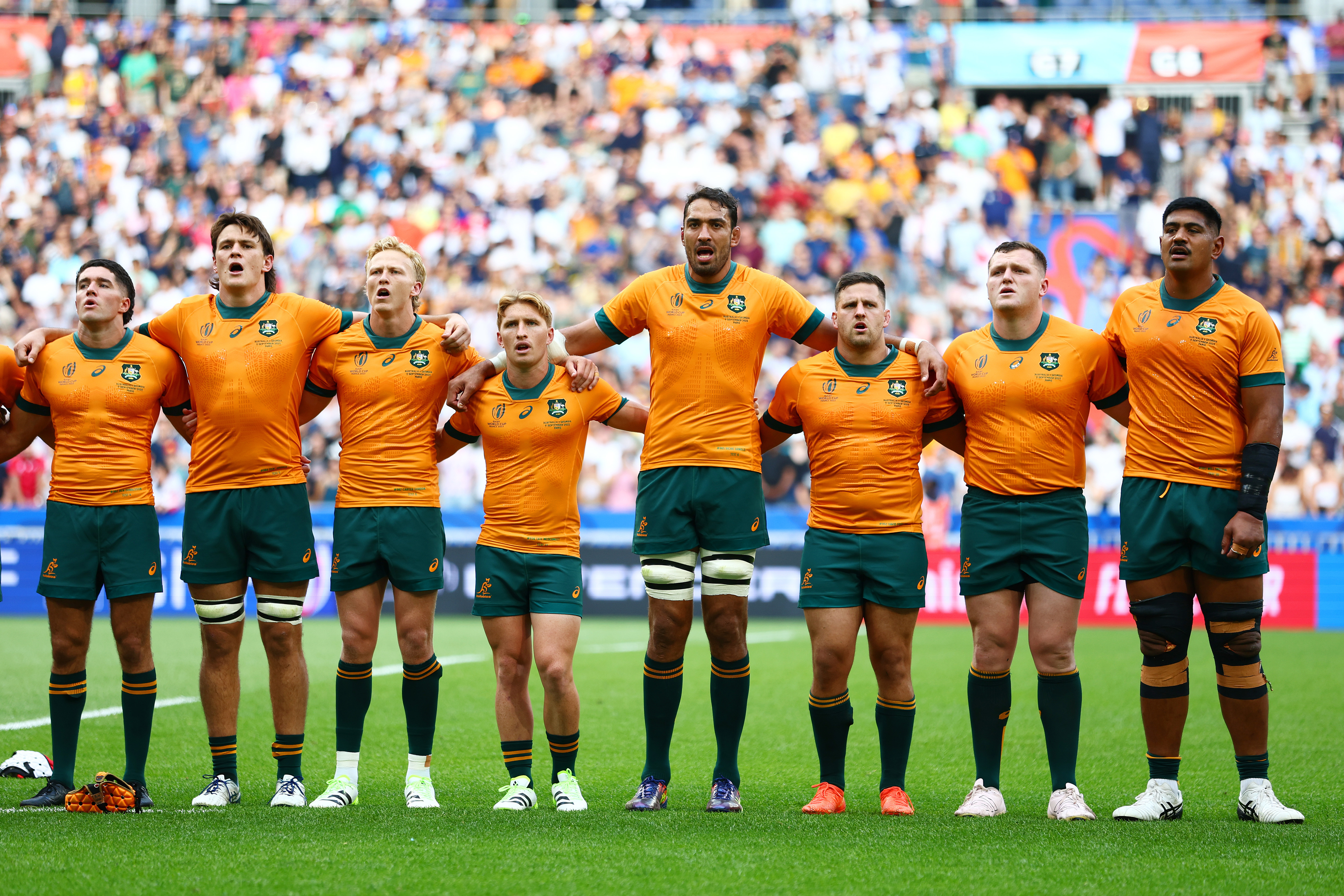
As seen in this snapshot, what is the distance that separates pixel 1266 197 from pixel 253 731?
1837 cm

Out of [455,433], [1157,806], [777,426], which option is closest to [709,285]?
[777,426]

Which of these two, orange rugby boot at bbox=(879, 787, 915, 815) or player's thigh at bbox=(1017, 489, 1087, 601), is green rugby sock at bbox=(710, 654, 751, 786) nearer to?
orange rugby boot at bbox=(879, 787, 915, 815)

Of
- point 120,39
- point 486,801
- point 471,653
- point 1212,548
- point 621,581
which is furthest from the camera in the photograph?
point 120,39

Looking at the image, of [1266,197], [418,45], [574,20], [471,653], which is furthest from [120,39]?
[1266,197]

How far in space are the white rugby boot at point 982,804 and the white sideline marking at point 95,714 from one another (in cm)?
468

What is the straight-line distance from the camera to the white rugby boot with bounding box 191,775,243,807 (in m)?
6.58

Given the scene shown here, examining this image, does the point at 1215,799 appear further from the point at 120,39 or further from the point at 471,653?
the point at 120,39

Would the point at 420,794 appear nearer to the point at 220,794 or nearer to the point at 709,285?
the point at 220,794

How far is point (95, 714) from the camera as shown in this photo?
984 cm

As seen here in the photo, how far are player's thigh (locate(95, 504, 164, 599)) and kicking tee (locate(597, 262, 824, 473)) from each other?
234cm

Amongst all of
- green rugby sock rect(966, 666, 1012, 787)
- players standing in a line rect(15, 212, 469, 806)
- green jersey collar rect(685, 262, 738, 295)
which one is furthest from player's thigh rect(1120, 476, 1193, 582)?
players standing in a line rect(15, 212, 469, 806)

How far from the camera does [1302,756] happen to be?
829cm

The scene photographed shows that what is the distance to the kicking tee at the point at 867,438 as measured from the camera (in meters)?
6.56

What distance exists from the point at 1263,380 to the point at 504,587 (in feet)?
11.5
